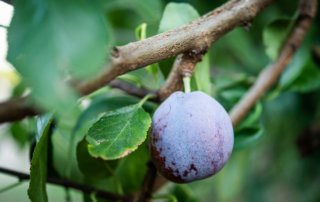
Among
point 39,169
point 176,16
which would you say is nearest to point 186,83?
point 176,16

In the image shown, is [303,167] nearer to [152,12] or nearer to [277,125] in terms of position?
[277,125]

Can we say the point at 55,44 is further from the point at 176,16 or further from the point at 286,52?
the point at 286,52

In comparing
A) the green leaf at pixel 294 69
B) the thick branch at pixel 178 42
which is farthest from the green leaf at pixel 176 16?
the green leaf at pixel 294 69

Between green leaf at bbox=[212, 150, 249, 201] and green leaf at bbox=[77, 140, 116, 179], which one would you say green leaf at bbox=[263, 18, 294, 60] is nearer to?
green leaf at bbox=[212, 150, 249, 201]

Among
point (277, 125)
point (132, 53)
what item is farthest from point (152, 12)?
point (277, 125)

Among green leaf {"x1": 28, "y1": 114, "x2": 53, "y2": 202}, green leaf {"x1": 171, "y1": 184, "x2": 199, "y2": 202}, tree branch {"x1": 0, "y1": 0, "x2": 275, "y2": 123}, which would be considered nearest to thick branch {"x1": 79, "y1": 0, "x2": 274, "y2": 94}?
tree branch {"x1": 0, "y1": 0, "x2": 275, "y2": 123}

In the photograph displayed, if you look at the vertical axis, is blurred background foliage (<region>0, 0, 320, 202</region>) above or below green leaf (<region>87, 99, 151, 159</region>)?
below
